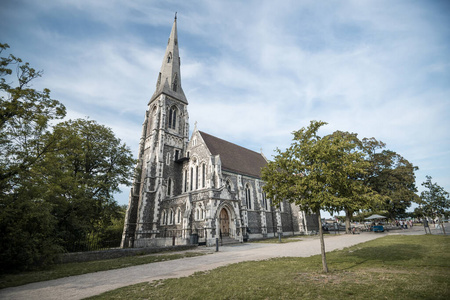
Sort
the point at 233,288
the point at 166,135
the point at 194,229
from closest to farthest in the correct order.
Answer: the point at 233,288, the point at 194,229, the point at 166,135

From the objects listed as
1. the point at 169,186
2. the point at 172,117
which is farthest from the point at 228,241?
the point at 172,117

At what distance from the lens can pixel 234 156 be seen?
1169 inches

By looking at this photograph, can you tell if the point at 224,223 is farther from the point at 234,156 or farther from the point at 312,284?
the point at 312,284

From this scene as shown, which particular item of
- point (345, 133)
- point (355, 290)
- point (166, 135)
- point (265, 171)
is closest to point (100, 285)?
point (265, 171)

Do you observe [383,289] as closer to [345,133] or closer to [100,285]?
[100,285]

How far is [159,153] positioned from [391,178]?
1173 inches

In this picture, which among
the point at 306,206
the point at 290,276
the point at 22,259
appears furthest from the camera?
the point at 22,259

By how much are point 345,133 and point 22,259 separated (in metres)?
33.5

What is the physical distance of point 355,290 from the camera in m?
4.76

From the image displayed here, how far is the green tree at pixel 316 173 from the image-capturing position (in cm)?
689

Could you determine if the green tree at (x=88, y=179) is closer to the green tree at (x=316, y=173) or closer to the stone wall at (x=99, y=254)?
the stone wall at (x=99, y=254)

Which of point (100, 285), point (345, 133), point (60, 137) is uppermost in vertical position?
→ point (345, 133)

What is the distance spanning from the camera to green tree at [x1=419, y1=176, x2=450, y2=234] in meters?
18.0

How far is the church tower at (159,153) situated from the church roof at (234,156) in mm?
4228
